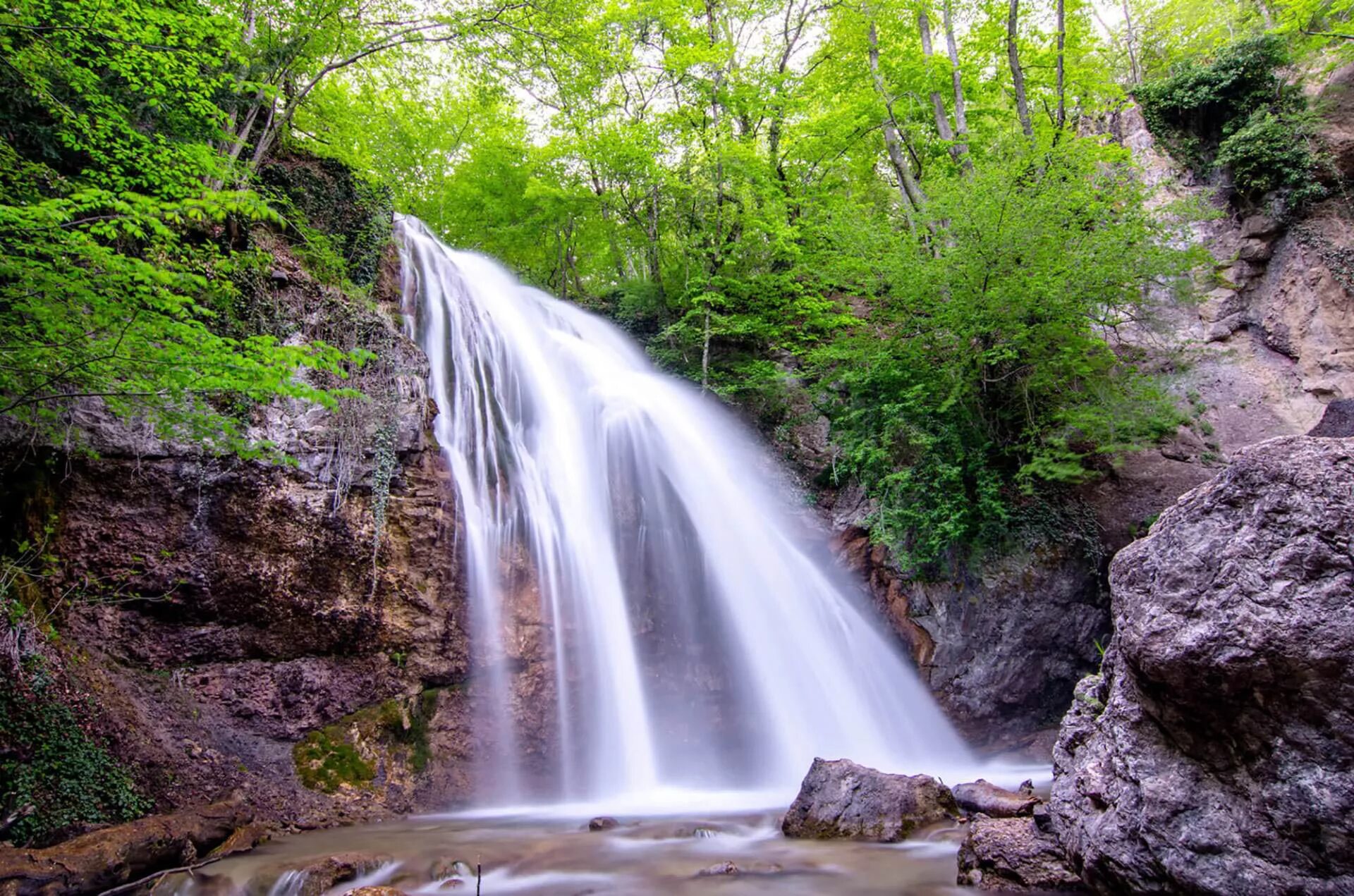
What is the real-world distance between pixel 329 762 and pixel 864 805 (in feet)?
16.5

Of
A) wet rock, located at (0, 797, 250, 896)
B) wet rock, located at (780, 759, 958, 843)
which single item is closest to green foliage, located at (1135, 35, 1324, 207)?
wet rock, located at (780, 759, 958, 843)

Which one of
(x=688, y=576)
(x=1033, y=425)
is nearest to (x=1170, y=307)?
(x=1033, y=425)

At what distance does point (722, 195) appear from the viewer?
1386cm

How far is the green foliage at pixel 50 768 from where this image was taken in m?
4.76

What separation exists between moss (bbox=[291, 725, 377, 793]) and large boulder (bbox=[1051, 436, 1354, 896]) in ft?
20.3

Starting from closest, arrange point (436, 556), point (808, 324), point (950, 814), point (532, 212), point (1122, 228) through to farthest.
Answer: point (950, 814), point (436, 556), point (1122, 228), point (808, 324), point (532, 212)

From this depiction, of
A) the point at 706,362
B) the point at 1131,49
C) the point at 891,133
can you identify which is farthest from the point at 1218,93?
the point at 706,362

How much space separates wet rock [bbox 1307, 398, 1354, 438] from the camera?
9875 mm

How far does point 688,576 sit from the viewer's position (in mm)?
9625

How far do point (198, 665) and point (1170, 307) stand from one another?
48.5 feet

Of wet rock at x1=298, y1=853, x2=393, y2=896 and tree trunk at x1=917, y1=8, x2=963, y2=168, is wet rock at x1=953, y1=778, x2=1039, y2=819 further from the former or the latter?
tree trunk at x1=917, y1=8, x2=963, y2=168

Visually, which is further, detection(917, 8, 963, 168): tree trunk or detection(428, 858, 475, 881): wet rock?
detection(917, 8, 963, 168): tree trunk

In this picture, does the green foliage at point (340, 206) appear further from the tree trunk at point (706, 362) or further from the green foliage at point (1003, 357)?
the green foliage at point (1003, 357)

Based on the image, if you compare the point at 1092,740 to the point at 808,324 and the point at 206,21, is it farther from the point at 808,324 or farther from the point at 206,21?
the point at 808,324
